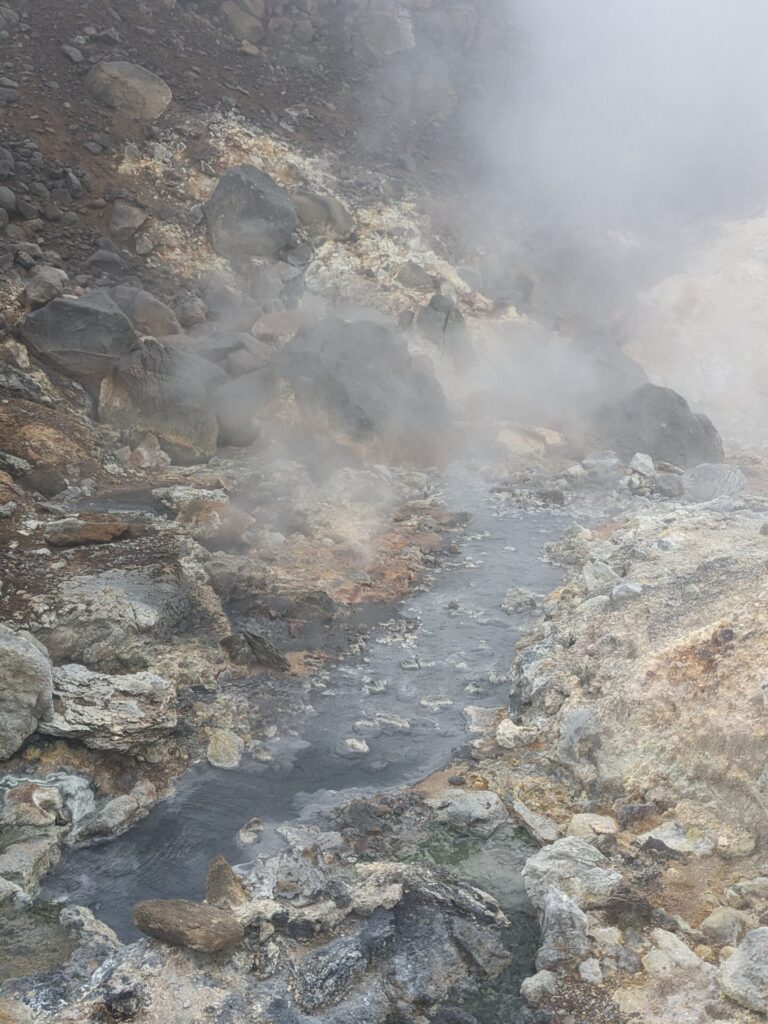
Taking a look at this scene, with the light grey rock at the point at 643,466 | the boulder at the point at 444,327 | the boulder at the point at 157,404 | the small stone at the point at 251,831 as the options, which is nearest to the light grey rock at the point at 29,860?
the small stone at the point at 251,831

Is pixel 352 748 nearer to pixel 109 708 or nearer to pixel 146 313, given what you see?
pixel 109 708

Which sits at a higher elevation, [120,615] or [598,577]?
[598,577]

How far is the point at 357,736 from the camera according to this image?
6.73 meters

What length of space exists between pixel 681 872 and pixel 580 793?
102 cm

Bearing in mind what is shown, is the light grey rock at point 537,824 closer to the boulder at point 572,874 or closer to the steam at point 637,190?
the boulder at point 572,874

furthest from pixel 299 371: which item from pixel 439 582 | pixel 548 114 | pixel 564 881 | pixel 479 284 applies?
pixel 548 114

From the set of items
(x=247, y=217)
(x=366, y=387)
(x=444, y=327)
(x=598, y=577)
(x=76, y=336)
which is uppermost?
(x=247, y=217)

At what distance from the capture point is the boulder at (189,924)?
14.4 feet

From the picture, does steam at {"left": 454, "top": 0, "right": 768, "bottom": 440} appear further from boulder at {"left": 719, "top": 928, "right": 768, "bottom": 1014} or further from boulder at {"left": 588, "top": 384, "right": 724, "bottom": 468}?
boulder at {"left": 719, "top": 928, "right": 768, "bottom": 1014}

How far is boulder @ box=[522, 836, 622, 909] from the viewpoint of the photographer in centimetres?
475

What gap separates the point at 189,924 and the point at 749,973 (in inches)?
107

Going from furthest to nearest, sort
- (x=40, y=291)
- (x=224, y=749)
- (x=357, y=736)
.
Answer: (x=40, y=291), (x=357, y=736), (x=224, y=749)

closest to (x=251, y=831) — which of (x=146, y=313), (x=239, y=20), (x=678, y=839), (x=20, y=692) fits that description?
(x=20, y=692)

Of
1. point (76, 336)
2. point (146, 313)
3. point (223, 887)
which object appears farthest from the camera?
point (146, 313)
